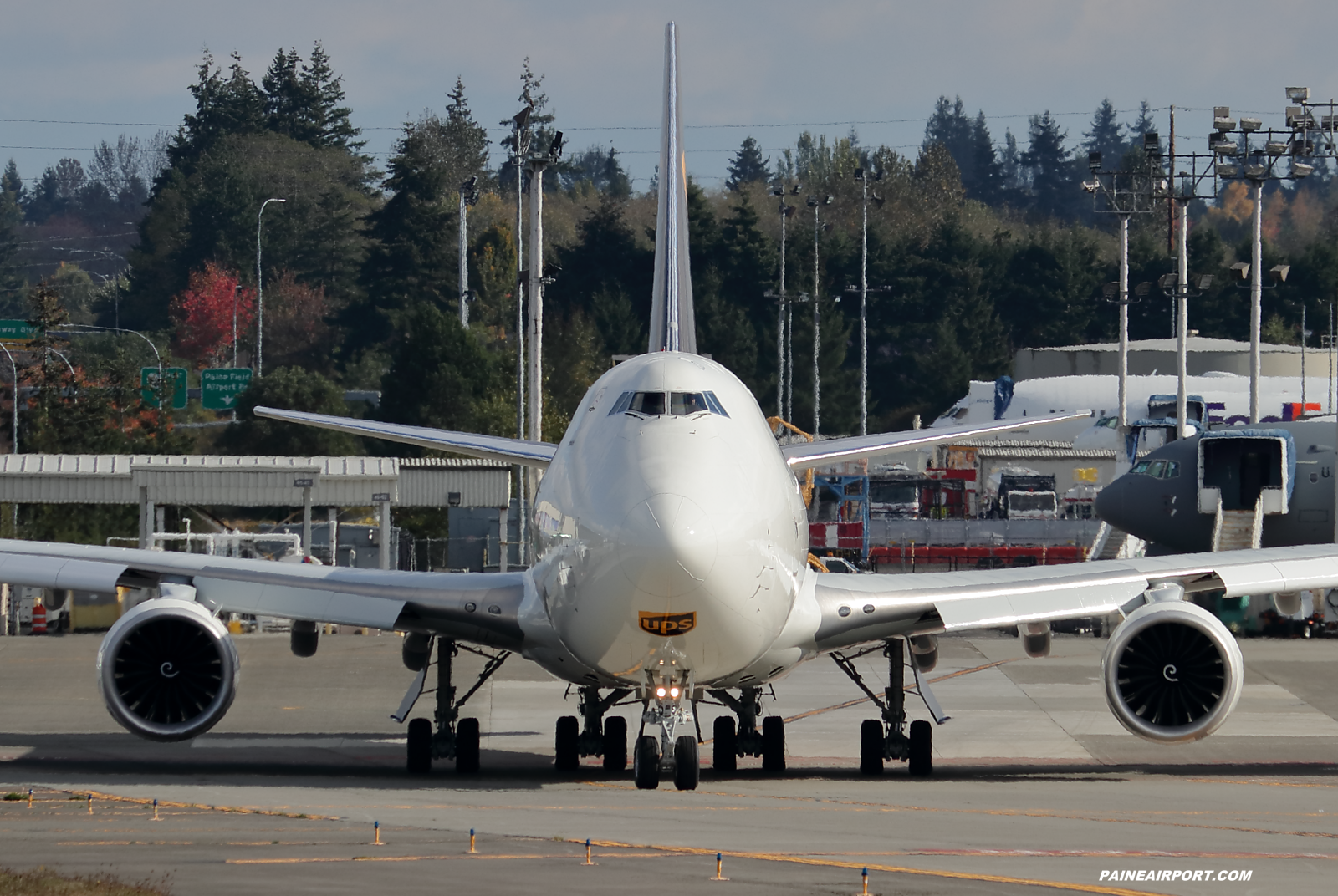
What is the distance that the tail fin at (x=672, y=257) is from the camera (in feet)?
81.1

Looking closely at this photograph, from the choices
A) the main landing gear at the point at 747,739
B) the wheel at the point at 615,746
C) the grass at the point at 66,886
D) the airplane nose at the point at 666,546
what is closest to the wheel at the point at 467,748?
the wheel at the point at 615,746

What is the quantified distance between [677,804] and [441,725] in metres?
4.94

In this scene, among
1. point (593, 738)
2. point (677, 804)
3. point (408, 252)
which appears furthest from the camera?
point (408, 252)

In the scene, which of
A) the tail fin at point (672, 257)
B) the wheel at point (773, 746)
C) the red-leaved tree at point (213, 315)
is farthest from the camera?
the red-leaved tree at point (213, 315)

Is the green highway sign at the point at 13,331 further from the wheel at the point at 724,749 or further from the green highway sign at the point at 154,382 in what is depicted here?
the wheel at the point at 724,749

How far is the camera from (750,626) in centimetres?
1750

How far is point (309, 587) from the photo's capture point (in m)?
21.1

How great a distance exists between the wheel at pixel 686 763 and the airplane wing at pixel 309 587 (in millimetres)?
2691

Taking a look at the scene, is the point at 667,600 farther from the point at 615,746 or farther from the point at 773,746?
the point at 773,746

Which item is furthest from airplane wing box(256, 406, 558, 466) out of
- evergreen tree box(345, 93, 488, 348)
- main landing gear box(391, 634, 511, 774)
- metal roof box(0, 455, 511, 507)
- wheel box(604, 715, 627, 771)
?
evergreen tree box(345, 93, 488, 348)

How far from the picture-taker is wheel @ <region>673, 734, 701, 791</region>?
60.2ft

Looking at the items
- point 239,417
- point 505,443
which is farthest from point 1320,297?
point 505,443

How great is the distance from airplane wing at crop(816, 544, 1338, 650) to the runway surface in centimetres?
190

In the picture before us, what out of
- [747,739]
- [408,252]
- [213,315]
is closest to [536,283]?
[747,739]
